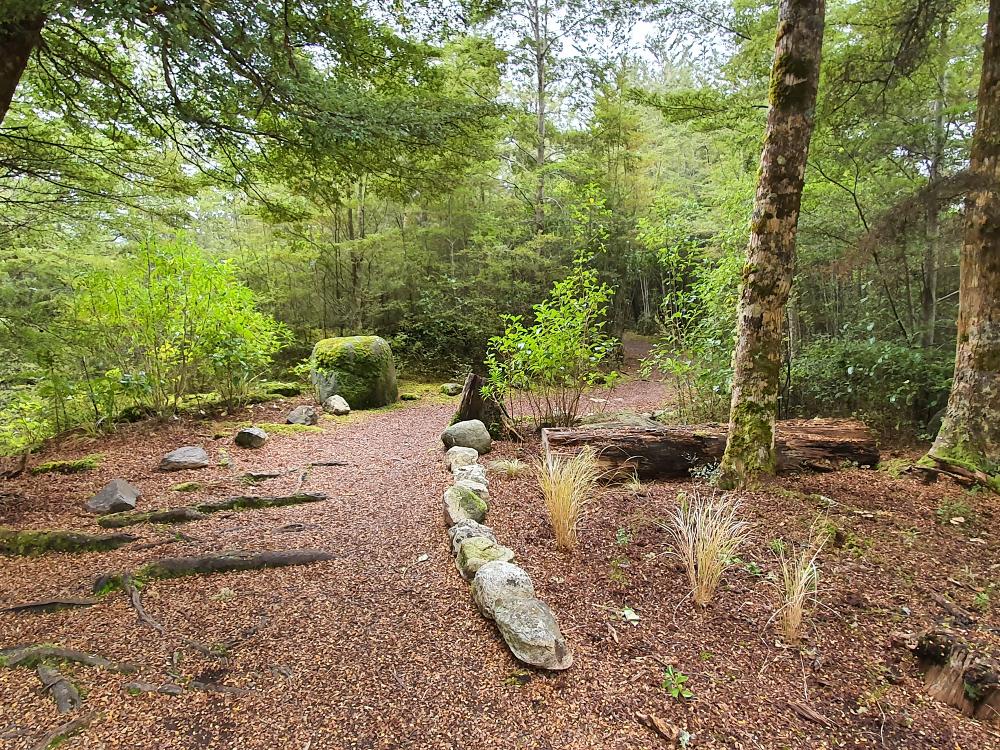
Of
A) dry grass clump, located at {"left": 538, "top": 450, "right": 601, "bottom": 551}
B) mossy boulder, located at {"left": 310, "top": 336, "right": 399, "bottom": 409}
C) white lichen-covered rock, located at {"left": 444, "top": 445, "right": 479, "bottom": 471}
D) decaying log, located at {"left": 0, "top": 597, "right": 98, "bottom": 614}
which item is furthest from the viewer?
mossy boulder, located at {"left": 310, "top": 336, "right": 399, "bottom": 409}

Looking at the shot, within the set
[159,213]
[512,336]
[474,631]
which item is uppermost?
[159,213]

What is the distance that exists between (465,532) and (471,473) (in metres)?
1.08

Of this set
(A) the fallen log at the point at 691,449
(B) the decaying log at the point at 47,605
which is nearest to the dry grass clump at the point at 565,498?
(A) the fallen log at the point at 691,449

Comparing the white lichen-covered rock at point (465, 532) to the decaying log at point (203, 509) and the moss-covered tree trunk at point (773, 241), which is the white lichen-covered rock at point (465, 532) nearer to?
the decaying log at point (203, 509)

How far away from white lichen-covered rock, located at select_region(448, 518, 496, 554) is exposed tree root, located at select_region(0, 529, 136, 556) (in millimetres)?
1903

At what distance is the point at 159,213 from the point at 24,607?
314cm

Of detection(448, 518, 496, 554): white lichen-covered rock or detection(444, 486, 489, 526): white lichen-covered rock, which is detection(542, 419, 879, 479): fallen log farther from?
detection(448, 518, 496, 554): white lichen-covered rock

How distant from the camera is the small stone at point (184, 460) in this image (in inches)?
157

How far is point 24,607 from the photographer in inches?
78.5

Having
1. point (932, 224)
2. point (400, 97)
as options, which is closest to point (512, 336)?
point (400, 97)

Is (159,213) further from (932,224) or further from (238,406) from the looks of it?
(932,224)

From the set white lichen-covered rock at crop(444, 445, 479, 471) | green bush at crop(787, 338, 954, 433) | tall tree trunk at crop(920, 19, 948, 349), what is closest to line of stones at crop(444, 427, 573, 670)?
white lichen-covered rock at crop(444, 445, 479, 471)

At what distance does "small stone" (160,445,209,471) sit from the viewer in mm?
3977

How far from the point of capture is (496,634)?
1.96 meters
